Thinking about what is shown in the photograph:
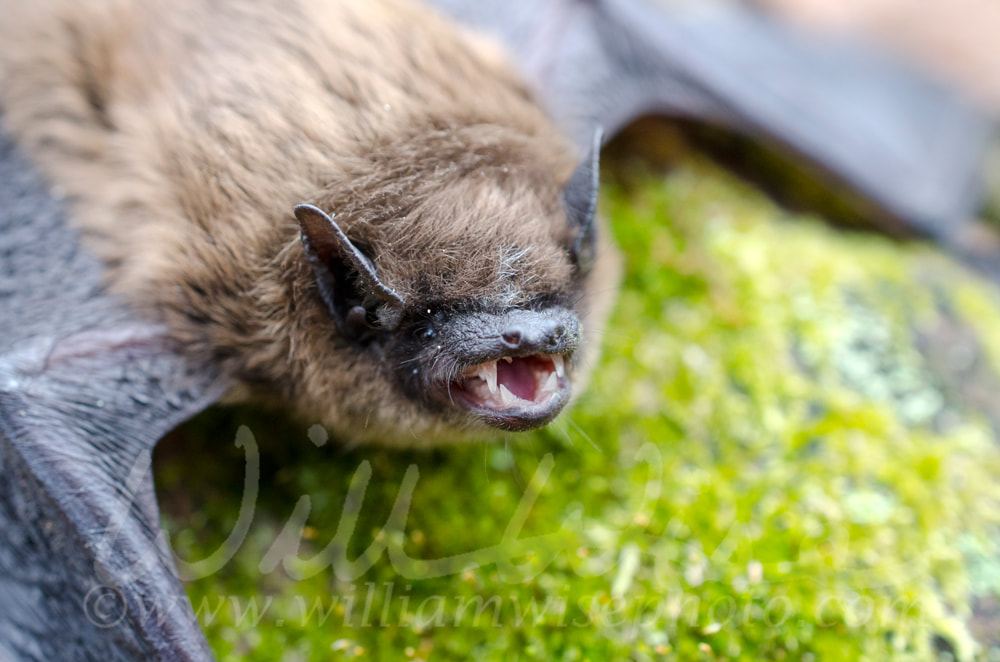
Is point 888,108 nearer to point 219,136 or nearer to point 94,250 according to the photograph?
point 219,136

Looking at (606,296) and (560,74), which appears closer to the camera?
(606,296)

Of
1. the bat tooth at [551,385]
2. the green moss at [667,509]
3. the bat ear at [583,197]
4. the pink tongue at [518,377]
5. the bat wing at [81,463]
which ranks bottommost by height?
the green moss at [667,509]

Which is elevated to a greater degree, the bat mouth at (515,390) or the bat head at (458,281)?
the bat head at (458,281)

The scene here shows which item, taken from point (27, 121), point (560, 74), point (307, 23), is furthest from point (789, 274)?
point (27, 121)

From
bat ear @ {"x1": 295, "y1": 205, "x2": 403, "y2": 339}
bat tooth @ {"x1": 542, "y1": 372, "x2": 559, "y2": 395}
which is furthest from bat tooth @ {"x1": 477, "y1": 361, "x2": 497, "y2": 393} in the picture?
bat ear @ {"x1": 295, "y1": 205, "x2": 403, "y2": 339}

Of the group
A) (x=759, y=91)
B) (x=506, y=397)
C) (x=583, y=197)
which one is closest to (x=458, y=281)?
(x=506, y=397)

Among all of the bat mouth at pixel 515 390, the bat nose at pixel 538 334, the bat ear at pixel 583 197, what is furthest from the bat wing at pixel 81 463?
the bat ear at pixel 583 197

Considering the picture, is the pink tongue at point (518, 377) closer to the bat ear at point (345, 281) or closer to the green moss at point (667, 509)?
the bat ear at point (345, 281)
